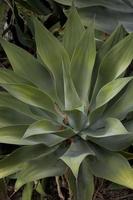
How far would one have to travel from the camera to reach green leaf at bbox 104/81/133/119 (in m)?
0.92

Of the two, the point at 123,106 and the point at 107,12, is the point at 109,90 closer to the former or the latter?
the point at 123,106

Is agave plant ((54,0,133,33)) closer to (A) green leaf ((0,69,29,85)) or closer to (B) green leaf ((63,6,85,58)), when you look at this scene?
(B) green leaf ((63,6,85,58))

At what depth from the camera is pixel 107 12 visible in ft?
3.59

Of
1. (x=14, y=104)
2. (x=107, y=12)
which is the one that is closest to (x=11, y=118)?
(x=14, y=104)

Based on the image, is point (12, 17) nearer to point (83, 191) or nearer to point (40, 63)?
point (40, 63)

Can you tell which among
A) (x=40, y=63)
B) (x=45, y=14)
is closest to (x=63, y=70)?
(x=40, y=63)

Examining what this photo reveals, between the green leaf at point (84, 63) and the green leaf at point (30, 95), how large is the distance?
84mm

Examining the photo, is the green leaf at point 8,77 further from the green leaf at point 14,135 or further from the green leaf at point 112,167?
the green leaf at point 112,167

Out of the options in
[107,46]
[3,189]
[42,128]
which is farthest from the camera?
[3,189]

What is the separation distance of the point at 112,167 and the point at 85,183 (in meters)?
0.08

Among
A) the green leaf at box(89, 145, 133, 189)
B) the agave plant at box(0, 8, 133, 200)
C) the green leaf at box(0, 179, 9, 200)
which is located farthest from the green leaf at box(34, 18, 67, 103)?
the green leaf at box(0, 179, 9, 200)

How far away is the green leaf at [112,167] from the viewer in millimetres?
880

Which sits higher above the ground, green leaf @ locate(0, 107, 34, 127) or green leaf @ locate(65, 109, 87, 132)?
green leaf @ locate(0, 107, 34, 127)

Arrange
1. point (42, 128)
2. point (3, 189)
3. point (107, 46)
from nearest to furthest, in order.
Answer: point (42, 128) → point (107, 46) → point (3, 189)
